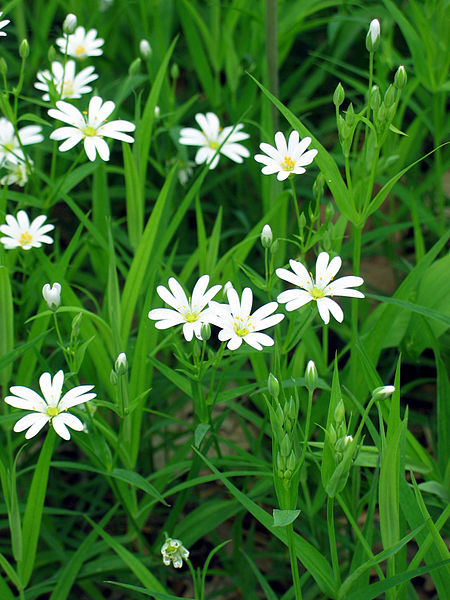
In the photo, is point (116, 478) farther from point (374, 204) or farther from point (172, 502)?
point (374, 204)

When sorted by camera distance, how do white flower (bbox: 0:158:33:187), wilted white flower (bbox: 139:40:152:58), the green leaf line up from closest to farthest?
1. the green leaf
2. white flower (bbox: 0:158:33:187)
3. wilted white flower (bbox: 139:40:152:58)

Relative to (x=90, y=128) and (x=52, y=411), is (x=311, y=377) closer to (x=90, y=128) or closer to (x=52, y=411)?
(x=52, y=411)

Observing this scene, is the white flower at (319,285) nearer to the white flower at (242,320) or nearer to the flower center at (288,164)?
the white flower at (242,320)

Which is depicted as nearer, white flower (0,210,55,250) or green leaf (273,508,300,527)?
green leaf (273,508,300,527)

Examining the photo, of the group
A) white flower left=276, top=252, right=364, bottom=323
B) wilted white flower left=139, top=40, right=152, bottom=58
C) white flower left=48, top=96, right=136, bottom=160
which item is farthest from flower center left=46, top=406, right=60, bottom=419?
wilted white flower left=139, top=40, right=152, bottom=58

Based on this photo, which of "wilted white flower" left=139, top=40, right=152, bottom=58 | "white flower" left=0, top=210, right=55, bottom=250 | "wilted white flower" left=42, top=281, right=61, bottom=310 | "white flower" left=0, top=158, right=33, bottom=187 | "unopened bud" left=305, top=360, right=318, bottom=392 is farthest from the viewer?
"wilted white flower" left=139, top=40, right=152, bottom=58

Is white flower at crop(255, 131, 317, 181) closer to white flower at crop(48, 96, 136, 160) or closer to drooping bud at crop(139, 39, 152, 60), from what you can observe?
white flower at crop(48, 96, 136, 160)
